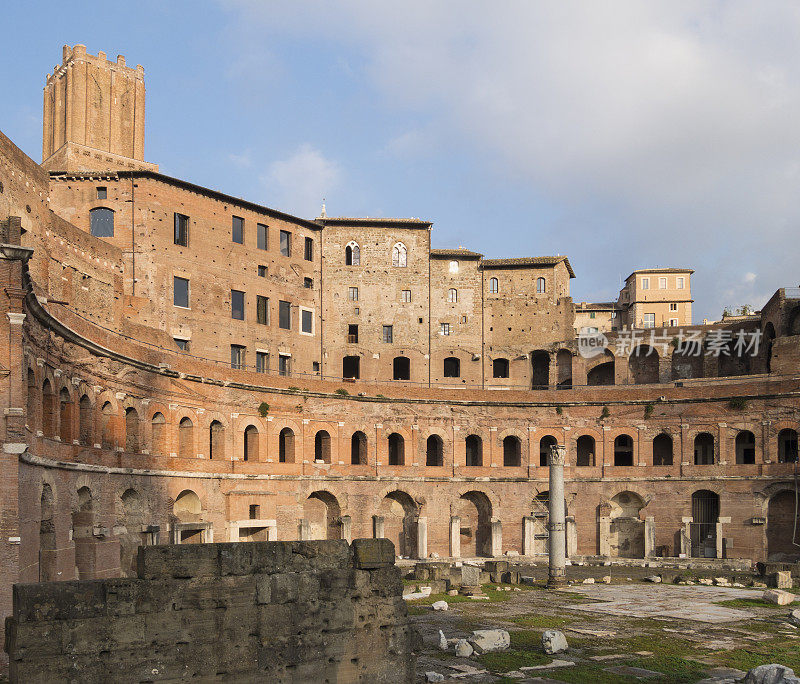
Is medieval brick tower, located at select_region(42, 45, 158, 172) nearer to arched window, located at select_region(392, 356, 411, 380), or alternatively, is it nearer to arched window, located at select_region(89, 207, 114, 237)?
arched window, located at select_region(89, 207, 114, 237)

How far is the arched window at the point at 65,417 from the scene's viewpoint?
22.4 metres

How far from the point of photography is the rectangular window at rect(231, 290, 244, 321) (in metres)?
40.2

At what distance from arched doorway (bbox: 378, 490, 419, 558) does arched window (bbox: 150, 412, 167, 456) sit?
12441 mm

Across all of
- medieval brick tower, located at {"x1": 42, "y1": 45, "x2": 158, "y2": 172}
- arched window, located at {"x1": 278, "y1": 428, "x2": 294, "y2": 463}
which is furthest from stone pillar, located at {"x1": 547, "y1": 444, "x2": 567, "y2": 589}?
medieval brick tower, located at {"x1": 42, "y1": 45, "x2": 158, "y2": 172}

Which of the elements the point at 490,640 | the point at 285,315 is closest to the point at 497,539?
the point at 285,315

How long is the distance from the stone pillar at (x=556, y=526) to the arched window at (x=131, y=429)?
1510cm

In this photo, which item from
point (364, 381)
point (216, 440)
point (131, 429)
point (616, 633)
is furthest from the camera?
point (364, 381)

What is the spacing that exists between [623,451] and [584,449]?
225 cm

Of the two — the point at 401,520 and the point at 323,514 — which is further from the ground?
the point at 323,514

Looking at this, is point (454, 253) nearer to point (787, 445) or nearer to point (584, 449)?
point (584, 449)

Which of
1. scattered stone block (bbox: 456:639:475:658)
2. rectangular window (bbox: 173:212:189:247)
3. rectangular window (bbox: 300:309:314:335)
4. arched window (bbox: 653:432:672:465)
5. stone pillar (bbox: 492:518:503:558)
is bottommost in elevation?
stone pillar (bbox: 492:518:503:558)

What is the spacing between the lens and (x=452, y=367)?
47.5 metres

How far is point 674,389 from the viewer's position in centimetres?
4112

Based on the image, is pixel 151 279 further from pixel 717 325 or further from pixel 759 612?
pixel 717 325
